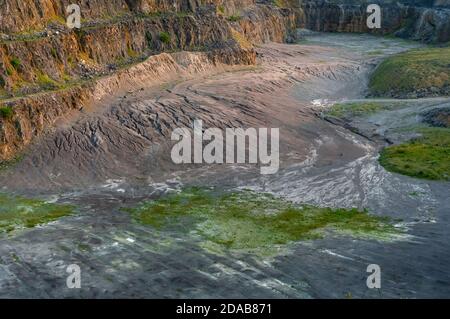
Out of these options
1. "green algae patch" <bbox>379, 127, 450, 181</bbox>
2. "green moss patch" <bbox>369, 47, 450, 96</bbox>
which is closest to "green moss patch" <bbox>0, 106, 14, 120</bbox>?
"green algae patch" <bbox>379, 127, 450, 181</bbox>

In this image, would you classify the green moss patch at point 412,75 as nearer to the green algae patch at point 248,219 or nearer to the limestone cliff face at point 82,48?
the limestone cliff face at point 82,48

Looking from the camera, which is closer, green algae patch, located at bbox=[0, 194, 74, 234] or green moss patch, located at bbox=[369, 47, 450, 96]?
green algae patch, located at bbox=[0, 194, 74, 234]

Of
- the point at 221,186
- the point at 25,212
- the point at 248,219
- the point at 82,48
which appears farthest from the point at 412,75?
the point at 25,212

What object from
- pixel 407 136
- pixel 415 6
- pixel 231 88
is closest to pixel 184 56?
pixel 231 88

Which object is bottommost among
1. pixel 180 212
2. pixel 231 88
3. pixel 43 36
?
pixel 180 212

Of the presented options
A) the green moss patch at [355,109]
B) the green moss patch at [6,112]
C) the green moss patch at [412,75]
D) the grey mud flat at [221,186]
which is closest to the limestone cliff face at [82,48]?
the green moss patch at [6,112]

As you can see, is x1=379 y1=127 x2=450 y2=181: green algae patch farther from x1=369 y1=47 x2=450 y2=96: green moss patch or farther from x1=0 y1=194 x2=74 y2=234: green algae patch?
x1=0 y1=194 x2=74 y2=234: green algae patch

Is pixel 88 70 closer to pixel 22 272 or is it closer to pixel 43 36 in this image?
pixel 43 36

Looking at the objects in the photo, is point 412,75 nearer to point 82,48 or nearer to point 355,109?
point 355,109
